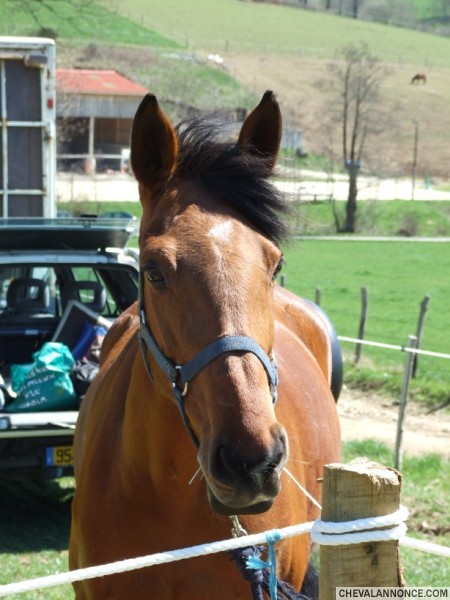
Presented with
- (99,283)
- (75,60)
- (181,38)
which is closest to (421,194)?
(75,60)

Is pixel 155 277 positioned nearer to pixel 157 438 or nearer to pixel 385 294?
pixel 157 438

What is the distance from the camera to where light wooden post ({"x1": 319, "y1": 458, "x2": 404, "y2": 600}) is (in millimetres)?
2104

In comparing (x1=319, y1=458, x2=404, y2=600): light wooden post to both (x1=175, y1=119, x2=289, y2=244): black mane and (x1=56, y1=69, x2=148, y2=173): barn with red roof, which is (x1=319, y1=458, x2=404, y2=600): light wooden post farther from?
(x1=56, y1=69, x2=148, y2=173): barn with red roof

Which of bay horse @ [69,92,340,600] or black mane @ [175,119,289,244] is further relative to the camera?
black mane @ [175,119,289,244]

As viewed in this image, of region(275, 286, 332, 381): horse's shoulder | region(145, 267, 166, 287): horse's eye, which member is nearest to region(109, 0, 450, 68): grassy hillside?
region(275, 286, 332, 381): horse's shoulder

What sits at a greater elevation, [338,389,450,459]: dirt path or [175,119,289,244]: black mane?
[175,119,289,244]: black mane

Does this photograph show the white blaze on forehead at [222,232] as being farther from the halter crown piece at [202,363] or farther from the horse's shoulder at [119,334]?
the horse's shoulder at [119,334]

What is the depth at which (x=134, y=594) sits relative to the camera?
2979 millimetres

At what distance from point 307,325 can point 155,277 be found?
2514 millimetres

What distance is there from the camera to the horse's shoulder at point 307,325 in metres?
4.90

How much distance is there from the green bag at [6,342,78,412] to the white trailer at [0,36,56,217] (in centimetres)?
390

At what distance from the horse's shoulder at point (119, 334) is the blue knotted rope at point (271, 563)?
2.02 metres

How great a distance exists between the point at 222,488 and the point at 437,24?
378ft

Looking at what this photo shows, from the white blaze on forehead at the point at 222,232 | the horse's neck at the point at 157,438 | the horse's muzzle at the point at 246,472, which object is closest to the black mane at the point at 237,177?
the white blaze on forehead at the point at 222,232
